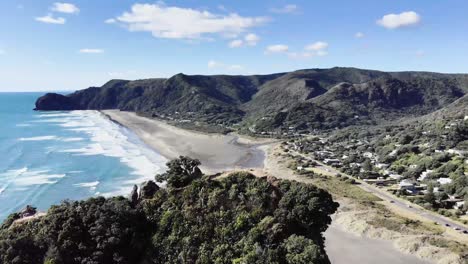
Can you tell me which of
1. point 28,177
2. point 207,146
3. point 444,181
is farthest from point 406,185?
point 28,177

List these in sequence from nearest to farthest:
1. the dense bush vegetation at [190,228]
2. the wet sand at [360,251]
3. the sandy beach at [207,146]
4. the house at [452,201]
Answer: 1. the dense bush vegetation at [190,228]
2. the wet sand at [360,251]
3. the house at [452,201]
4. the sandy beach at [207,146]

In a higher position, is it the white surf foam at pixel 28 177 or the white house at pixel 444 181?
the white house at pixel 444 181

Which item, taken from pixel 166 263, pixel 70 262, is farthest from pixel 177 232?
pixel 70 262

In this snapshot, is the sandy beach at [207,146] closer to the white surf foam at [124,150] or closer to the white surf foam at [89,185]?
the white surf foam at [124,150]

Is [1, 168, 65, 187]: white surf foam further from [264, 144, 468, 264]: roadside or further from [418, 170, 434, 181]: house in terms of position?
[418, 170, 434, 181]: house

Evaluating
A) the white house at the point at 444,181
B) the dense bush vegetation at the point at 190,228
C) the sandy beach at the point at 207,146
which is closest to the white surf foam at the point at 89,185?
the sandy beach at the point at 207,146

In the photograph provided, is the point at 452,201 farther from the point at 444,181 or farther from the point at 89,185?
the point at 89,185
